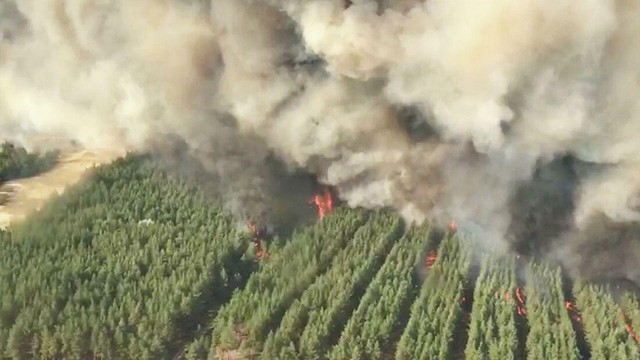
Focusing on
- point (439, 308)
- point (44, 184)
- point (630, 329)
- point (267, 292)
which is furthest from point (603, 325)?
point (44, 184)

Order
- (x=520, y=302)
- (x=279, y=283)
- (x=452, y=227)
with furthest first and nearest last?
(x=452, y=227) < (x=520, y=302) < (x=279, y=283)

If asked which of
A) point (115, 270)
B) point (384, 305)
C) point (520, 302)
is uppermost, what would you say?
point (520, 302)

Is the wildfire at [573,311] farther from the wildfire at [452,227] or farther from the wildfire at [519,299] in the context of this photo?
the wildfire at [452,227]

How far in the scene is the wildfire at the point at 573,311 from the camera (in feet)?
29.3

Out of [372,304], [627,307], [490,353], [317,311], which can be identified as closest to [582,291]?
[627,307]

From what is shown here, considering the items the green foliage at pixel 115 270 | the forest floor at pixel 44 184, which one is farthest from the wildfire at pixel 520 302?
the forest floor at pixel 44 184

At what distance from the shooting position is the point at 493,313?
8.66 metres

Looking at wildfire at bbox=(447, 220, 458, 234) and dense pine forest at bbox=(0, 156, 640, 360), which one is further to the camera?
wildfire at bbox=(447, 220, 458, 234)

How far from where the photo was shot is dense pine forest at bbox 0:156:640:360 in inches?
305

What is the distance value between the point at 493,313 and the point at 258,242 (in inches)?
97.0

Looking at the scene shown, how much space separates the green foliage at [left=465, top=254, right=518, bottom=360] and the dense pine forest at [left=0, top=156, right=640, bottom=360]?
0.06 ft

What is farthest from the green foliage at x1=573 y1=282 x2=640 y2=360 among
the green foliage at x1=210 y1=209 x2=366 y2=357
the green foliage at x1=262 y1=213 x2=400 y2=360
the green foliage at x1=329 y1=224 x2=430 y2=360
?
the green foliage at x1=210 y1=209 x2=366 y2=357

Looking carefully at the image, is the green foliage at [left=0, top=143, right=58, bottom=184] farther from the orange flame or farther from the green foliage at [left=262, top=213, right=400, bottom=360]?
the orange flame

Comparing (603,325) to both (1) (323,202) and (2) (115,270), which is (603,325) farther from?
(2) (115,270)
